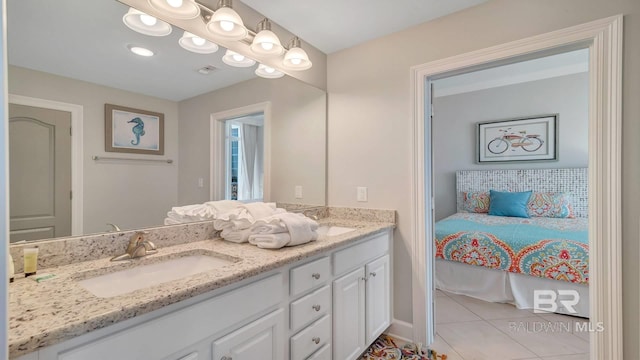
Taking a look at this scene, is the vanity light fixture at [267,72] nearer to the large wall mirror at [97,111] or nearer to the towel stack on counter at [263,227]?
the large wall mirror at [97,111]

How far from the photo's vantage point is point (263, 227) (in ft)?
4.68

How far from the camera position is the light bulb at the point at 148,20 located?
1347 millimetres

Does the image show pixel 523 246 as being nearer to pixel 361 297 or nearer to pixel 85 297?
pixel 361 297

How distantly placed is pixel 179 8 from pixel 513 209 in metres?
4.21

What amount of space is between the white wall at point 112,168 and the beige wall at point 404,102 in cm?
130

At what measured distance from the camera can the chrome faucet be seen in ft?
4.01

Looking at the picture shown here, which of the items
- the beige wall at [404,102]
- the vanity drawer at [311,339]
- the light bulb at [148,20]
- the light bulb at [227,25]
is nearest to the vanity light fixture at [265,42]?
the light bulb at [227,25]

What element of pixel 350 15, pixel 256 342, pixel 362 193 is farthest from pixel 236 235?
pixel 350 15

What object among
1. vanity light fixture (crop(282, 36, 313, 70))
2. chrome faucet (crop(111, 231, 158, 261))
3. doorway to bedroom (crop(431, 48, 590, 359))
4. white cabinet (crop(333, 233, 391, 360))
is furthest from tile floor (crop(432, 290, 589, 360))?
vanity light fixture (crop(282, 36, 313, 70))

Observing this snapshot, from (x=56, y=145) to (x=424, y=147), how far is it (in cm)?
196

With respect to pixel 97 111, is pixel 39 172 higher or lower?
lower

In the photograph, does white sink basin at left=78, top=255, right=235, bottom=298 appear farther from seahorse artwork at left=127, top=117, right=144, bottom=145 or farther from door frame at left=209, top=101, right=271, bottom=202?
seahorse artwork at left=127, top=117, right=144, bottom=145

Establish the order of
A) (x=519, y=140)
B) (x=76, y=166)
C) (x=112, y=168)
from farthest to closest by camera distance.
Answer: (x=519, y=140) < (x=112, y=168) < (x=76, y=166)

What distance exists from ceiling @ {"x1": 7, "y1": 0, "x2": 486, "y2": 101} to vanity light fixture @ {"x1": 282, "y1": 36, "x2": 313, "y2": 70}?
166 mm
